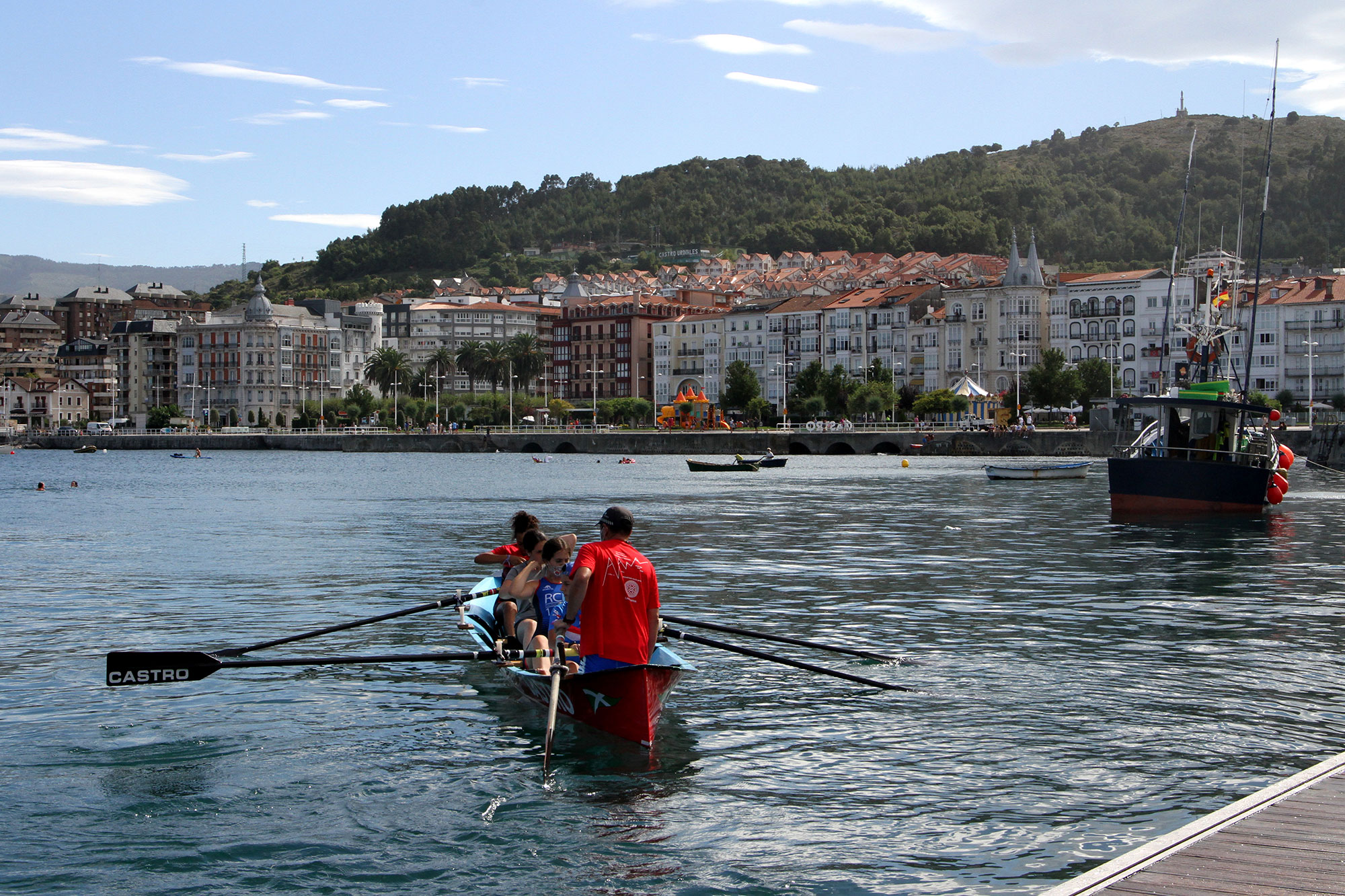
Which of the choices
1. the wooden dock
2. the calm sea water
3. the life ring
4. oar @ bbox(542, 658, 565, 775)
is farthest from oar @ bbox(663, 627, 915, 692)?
the life ring

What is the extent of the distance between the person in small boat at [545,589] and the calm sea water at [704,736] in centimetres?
96

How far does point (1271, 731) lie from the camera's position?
1298 cm

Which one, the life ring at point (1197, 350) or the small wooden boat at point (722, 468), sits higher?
the life ring at point (1197, 350)

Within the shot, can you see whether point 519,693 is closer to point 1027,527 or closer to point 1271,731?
point 1271,731

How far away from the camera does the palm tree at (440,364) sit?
170500 millimetres

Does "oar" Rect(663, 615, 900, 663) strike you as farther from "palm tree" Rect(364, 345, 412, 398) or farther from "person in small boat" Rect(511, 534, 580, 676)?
"palm tree" Rect(364, 345, 412, 398)

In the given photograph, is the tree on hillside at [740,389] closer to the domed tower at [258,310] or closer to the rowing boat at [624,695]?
the domed tower at [258,310]

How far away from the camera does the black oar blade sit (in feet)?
41.6

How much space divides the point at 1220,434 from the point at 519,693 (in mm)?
32497

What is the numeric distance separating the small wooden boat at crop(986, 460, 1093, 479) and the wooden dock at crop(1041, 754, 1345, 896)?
60.9 m

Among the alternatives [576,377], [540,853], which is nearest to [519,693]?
[540,853]

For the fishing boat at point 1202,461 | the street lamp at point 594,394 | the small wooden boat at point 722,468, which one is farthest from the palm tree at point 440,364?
the fishing boat at point 1202,461

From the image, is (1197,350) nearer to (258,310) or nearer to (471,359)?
(471,359)

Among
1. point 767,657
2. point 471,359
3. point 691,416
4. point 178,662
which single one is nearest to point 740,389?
point 691,416
